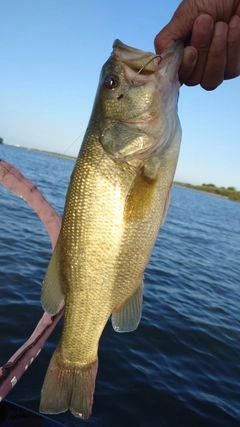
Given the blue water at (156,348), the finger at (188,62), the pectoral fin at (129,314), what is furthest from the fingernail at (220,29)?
the blue water at (156,348)

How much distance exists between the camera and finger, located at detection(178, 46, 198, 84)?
215 centimetres

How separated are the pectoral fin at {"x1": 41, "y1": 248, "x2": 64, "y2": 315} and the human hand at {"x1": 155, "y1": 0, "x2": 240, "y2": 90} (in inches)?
63.5

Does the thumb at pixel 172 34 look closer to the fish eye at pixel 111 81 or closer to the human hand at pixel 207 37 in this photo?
the human hand at pixel 207 37

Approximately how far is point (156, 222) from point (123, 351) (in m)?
4.81

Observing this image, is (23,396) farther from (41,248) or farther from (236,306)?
(236,306)

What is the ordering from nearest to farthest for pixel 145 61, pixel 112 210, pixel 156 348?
pixel 112 210, pixel 145 61, pixel 156 348

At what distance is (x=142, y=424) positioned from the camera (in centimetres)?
462

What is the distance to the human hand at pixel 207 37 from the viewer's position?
2076mm

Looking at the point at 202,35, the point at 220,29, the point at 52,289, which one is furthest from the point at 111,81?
the point at 52,289

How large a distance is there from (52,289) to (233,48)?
200 cm

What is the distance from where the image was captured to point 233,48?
2148 millimetres

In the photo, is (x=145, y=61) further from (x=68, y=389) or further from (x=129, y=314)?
(x=68, y=389)

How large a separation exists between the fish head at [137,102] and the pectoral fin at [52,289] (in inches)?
34.5

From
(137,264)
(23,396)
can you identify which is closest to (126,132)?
(137,264)
